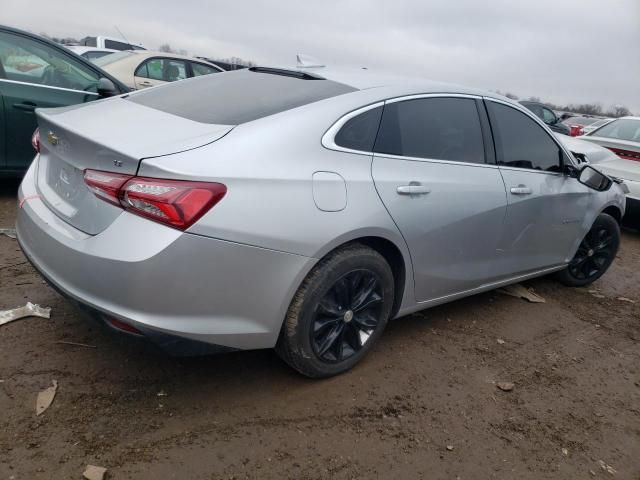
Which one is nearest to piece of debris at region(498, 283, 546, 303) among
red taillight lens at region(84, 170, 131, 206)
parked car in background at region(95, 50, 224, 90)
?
red taillight lens at region(84, 170, 131, 206)


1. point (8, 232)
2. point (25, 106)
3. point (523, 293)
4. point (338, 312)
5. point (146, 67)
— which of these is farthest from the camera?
point (146, 67)

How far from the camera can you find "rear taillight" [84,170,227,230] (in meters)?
2.04

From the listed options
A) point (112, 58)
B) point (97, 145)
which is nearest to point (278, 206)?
point (97, 145)

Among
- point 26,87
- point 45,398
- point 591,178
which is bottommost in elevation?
point 45,398

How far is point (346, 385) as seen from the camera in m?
2.81

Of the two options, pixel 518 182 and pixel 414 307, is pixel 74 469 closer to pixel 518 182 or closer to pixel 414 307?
pixel 414 307

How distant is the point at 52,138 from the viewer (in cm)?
265

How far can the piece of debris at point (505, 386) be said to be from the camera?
2.99 meters

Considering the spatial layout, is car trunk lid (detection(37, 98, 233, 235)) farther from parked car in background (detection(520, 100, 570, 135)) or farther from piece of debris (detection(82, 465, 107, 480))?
parked car in background (detection(520, 100, 570, 135))

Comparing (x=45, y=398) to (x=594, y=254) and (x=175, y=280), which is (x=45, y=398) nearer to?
(x=175, y=280)

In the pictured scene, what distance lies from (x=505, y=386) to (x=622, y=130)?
236 inches

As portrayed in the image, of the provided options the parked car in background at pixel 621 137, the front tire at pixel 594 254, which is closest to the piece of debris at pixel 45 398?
the front tire at pixel 594 254

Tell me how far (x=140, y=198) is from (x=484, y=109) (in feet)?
7.77

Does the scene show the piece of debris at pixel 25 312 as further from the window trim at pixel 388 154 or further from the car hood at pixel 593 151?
the car hood at pixel 593 151
